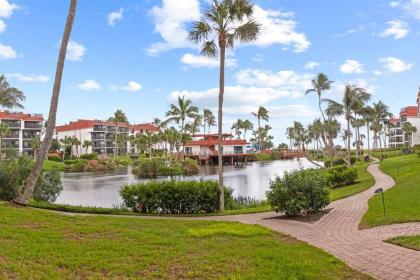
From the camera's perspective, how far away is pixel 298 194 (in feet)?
47.0

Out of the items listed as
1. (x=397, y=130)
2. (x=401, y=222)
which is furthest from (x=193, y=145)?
(x=401, y=222)

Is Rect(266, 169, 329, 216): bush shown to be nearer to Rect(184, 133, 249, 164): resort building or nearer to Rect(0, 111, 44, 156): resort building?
Rect(184, 133, 249, 164): resort building

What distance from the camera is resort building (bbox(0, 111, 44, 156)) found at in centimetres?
9775

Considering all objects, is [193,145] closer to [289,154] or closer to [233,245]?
[289,154]

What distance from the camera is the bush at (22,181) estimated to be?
70.5ft

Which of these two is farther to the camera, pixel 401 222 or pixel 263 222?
pixel 263 222

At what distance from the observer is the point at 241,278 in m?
6.34

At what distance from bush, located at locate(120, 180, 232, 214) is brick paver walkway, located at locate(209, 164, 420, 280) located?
3835 millimetres

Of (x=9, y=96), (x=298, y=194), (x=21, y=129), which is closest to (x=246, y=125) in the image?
(x=21, y=129)

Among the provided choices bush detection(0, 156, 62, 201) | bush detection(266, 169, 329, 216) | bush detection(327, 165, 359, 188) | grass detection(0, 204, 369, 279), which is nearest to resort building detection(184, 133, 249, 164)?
bush detection(327, 165, 359, 188)

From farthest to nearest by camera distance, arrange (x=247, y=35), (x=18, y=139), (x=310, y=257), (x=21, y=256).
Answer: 1. (x=18, y=139)
2. (x=247, y=35)
3. (x=310, y=257)
4. (x=21, y=256)

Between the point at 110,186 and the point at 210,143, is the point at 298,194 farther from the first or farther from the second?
the point at 210,143

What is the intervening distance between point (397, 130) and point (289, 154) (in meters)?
35.7

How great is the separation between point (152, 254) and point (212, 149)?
81579 millimetres
